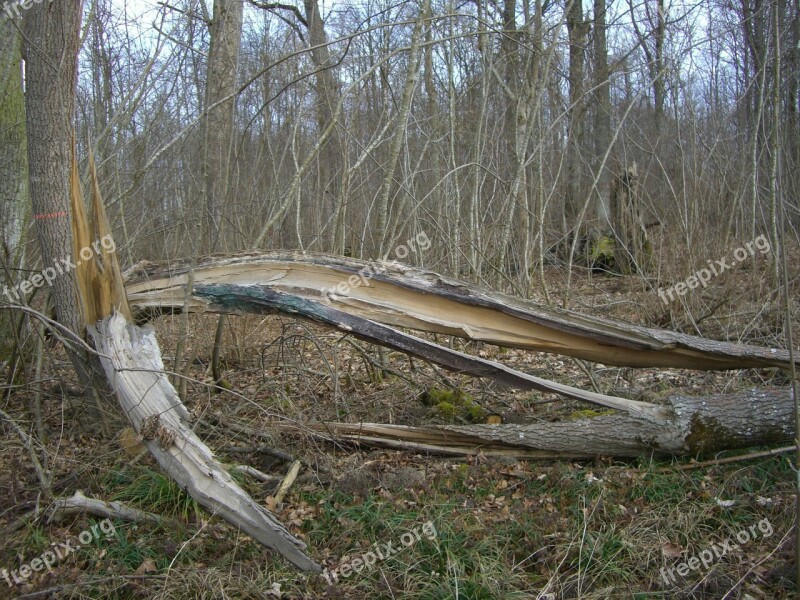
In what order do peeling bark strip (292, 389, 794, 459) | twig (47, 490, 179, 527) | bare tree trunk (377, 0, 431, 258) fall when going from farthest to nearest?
bare tree trunk (377, 0, 431, 258) → peeling bark strip (292, 389, 794, 459) → twig (47, 490, 179, 527)

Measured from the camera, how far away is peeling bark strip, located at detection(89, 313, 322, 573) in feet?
9.50

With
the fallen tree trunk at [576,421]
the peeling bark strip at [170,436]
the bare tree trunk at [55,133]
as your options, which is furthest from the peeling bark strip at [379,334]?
the bare tree trunk at [55,133]

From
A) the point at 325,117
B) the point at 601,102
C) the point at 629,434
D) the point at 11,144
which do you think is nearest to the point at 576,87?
the point at 601,102

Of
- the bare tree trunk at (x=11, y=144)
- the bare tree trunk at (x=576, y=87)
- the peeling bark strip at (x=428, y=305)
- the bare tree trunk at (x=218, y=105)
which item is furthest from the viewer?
the bare tree trunk at (x=576, y=87)

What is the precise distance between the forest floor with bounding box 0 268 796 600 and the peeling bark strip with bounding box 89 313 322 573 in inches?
7.4

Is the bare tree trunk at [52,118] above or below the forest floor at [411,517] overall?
above

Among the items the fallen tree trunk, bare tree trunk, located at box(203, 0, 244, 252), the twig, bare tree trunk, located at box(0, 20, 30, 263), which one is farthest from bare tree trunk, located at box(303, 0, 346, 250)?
the twig

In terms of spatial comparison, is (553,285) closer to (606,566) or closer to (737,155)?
(737,155)

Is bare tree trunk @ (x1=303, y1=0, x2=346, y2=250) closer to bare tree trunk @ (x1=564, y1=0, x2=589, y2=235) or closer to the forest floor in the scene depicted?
bare tree trunk @ (x1=564, y1=0, x2=589, y2=235)

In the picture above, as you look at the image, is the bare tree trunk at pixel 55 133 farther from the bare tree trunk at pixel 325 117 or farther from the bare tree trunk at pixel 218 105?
the bare tree trunk at pixel 325 117

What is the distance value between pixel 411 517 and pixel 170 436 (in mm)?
1329

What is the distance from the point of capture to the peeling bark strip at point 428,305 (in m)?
3.79

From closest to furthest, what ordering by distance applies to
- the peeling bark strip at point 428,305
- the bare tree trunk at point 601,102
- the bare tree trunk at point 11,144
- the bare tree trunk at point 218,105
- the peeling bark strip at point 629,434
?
the peeling bark strip at point 629,434, the peeling bark strip at point 428,305, the bare tree trunk at point 218,105, the bare tree trunk at point 11,144, the bare tree trunk at point 601,102

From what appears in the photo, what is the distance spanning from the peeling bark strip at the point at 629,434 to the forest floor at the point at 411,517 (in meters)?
0.09
